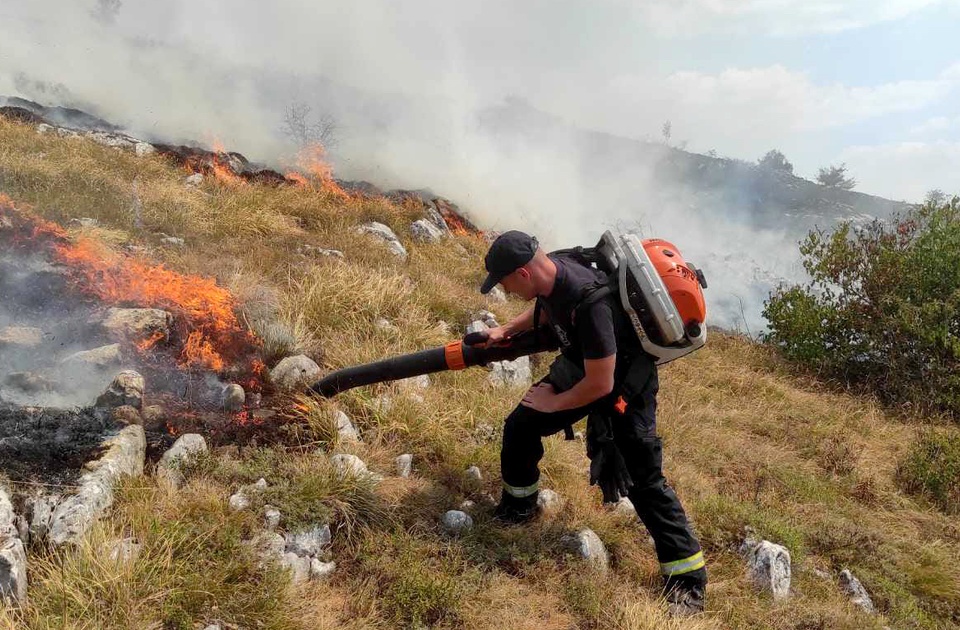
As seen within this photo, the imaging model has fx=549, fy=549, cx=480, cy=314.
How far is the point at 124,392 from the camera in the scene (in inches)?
124

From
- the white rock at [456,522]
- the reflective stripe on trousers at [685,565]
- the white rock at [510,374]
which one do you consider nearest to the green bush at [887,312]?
the white rock at [510,374]

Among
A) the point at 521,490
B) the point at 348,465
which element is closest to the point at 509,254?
the point at 521,490

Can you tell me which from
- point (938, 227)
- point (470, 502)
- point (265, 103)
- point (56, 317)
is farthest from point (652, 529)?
point (265, 103)

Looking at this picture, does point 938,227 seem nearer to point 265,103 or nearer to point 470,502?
point 470,502

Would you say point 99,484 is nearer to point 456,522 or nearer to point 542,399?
point 456,522

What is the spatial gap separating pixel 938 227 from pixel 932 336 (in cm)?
167

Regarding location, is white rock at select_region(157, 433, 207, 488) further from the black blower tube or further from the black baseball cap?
the black baseball cap

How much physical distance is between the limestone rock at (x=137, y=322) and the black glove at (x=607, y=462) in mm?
2963

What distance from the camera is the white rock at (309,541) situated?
2709 millimetres

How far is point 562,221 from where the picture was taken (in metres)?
17.4

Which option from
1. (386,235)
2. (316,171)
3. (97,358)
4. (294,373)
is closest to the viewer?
(97,358)

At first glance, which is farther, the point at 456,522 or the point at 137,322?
the point at 137,322

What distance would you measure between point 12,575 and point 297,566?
1066 mm

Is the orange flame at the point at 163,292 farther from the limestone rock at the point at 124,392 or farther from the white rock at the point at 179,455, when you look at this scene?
the white rock at the point at 179,455
